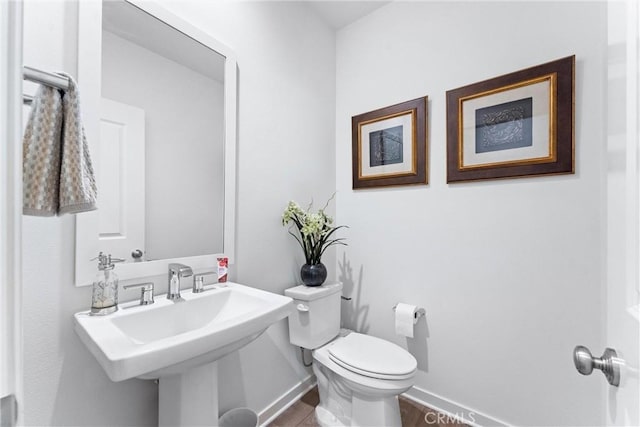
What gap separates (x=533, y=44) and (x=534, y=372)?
1595 mm

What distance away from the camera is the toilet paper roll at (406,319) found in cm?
158

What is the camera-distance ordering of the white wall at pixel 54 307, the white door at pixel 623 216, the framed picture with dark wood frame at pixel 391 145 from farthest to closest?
the framed picture with dark wood frame at pixel 391 145
the white wall at pixel 54 307
the white door at pixel 623 216

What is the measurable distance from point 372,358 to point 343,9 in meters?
2.16

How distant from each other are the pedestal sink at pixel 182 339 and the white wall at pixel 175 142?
0.25 meters

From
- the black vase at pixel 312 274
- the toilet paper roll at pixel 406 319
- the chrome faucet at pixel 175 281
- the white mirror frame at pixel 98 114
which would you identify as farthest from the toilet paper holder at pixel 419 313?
the chrome faucet at pixel 175 281

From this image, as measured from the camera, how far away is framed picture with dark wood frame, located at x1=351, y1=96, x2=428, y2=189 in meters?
1.69

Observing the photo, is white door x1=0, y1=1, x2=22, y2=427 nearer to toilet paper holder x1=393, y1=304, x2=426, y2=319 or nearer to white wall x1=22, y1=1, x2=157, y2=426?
white wall x1=22, y1=1, x2=157, y2=426

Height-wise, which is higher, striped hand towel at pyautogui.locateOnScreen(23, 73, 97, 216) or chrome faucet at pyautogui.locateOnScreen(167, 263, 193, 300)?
striped hand towel at pyautogui.locateOnScreen(23, 73, 97, 216)

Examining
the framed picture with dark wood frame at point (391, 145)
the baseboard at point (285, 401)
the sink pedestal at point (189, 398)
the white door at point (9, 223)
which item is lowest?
the baseboard at point (285, 401)

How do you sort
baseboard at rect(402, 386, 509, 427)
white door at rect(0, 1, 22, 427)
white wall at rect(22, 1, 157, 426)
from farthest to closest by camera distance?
baseboard at rect(402, 386, 509, 427) → white wall at rect(22, 1, 157, 426) → white door at rect(0, 1, 22, 427)

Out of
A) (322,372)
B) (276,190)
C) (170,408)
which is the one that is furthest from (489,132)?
(170,408)

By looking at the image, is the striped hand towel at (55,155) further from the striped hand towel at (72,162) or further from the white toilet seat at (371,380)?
the white toilet seat at (371,380)

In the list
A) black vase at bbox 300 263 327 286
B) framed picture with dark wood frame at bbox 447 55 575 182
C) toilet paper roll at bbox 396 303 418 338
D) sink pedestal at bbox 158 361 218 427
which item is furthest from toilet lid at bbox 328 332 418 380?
framed picture with dark wood frame at bbox 447 55 575 182

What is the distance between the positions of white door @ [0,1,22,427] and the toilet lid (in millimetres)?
1255
